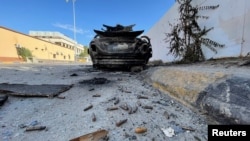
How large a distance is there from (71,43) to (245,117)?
2476 inches

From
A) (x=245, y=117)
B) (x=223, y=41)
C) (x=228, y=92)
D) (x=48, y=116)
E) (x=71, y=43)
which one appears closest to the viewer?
(x=245, y=117)

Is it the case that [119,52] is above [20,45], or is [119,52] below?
below

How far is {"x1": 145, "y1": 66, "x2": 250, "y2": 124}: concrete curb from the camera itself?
1297mm

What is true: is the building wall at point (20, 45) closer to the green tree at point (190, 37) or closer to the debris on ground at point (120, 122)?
the green tree at point (190, 37)

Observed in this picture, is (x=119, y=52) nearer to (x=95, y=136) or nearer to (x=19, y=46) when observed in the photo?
(x=95, y=136)

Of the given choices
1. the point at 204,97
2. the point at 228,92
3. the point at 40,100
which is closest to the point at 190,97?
the point at 204,97

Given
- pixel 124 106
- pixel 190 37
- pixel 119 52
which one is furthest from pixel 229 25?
pixel 124 106

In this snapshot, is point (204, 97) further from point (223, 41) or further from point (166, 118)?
point (223, 41)

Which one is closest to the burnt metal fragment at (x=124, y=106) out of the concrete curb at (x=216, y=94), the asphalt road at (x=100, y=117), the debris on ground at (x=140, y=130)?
the asphalt road at (x=100, y=117)

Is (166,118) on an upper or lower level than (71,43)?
lower

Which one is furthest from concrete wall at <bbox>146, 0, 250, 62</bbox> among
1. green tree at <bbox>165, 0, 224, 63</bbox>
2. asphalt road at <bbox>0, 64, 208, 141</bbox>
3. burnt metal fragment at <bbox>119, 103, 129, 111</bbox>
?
burnt metal fragment at <bbox>119, 103, 129, 111</bbox>

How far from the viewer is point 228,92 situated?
1.49 m

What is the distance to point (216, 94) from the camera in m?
1.58

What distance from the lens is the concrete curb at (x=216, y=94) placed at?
1297 mm
